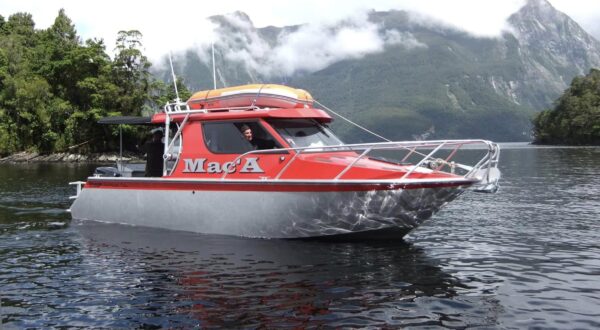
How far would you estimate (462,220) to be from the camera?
15547 mm

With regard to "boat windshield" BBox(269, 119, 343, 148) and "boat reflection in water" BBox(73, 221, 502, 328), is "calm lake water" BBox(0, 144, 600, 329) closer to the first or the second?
"boat reflection in water" BBox(73, 221, 502, 328)

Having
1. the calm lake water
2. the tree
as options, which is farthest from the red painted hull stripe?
the tree

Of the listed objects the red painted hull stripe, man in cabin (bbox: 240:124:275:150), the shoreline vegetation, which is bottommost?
the red painted hull stripe

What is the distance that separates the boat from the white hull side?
23 mm

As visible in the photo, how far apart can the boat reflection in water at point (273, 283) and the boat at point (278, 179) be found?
1.67ft

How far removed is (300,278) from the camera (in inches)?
353

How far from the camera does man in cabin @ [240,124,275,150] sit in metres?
12.0

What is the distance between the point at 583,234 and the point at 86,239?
11794 mm

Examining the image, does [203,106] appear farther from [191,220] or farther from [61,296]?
[61,296]

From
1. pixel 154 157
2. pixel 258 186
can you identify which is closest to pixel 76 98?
pixel 154 157

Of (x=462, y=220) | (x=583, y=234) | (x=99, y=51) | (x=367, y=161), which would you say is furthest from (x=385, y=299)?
(x=99, y=51)

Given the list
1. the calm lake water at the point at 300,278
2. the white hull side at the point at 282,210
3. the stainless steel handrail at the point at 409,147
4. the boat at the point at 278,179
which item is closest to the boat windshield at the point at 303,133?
the boat at the point at 278,179

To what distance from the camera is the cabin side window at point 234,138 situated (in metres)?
12.1

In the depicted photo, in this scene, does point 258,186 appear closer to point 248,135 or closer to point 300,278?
point 248,135
